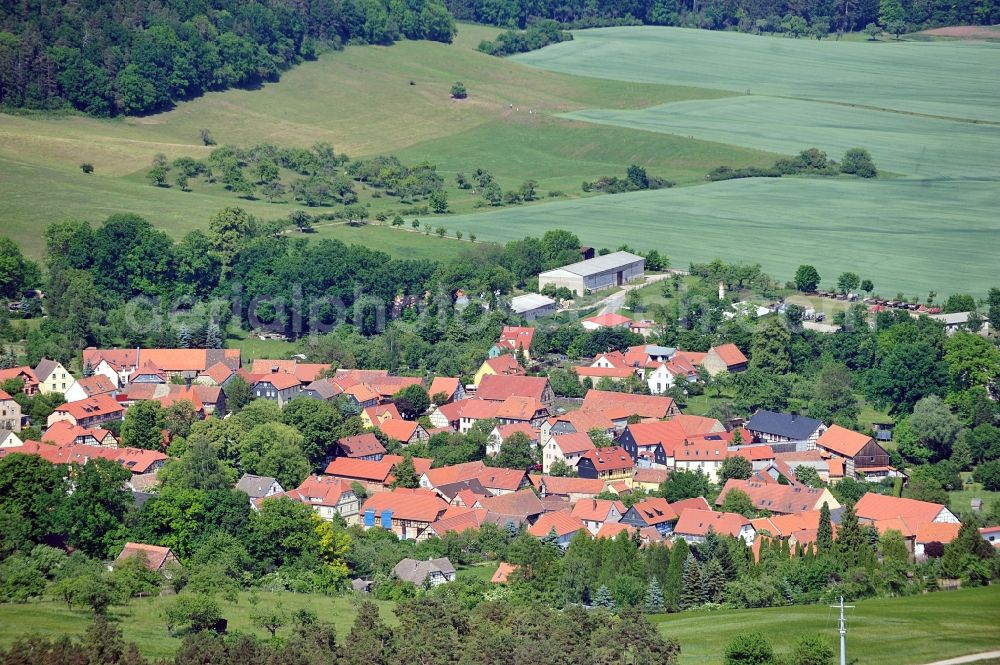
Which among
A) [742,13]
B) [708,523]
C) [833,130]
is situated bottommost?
[708,523]

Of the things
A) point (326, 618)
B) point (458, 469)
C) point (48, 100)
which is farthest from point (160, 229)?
point (326, 618)

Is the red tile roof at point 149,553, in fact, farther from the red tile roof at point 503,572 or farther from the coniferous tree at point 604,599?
the coniferous tree at point 604,599

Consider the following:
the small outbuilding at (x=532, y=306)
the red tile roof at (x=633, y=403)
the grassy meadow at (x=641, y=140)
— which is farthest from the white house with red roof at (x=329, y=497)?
the grassy meadow at (x=641, y=140)

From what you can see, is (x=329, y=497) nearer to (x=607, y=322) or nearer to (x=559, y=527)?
(x=559, y=527)

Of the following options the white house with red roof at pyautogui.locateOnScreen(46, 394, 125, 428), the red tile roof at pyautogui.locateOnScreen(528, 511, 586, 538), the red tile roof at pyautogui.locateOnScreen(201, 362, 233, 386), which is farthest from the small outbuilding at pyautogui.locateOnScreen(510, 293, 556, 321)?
the red tile roof at pyautogui.locateOnScreen(528, 511, 586, 538)

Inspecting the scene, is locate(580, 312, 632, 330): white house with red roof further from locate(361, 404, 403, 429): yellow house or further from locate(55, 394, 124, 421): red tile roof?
locate(55, 394, 124, 421): red tile roof

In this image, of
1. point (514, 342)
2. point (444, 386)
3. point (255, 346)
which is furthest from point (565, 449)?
point (255, 346)
